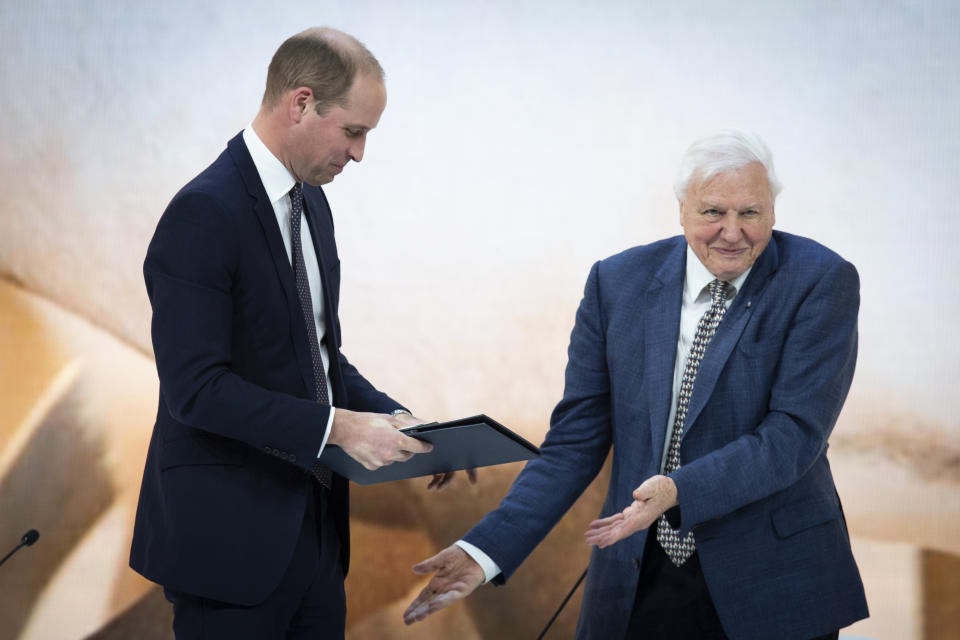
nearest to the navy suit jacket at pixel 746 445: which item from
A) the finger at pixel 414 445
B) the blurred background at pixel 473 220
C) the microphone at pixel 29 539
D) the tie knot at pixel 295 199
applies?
the finger at pixel 414 445

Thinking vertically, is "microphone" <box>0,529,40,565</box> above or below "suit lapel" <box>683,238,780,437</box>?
below

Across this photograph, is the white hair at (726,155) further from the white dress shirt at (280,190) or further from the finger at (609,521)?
→ the white dress shirt at (280,190)

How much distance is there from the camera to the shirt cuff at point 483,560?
1837 millimetres

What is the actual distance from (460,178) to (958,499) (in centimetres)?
196

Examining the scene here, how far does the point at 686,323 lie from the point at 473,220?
60.9 inches

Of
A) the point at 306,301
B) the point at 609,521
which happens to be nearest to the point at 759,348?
the point at 609,521

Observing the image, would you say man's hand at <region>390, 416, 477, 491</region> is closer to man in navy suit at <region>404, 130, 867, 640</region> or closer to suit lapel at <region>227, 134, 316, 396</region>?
man in navy suit at <region>404, 130, 867, 640</region>

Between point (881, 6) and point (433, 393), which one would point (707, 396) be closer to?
point (433, 393)

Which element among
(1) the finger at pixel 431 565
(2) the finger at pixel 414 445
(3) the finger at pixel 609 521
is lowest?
(1) the finger at pixel 431 565

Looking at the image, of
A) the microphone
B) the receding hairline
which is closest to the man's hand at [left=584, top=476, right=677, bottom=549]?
the receding hairline

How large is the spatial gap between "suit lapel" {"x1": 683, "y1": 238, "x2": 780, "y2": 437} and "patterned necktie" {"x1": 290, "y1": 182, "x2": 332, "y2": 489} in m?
0.68

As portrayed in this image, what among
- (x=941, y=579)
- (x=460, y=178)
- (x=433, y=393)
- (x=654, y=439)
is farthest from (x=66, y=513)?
(x=941, y=579)

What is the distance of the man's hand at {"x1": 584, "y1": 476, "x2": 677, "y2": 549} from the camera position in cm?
162

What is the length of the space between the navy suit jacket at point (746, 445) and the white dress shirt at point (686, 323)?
21 mm
